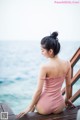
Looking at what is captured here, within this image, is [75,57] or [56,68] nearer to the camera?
[56,68]

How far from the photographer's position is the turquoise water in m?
3.30

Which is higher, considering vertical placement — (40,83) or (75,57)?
(75,57)

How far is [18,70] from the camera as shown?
11.0ft

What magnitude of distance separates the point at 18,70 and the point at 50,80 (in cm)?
58

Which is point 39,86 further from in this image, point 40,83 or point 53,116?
point 53,116

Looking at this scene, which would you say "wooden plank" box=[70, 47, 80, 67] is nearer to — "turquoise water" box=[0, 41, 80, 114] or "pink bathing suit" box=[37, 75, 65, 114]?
"turquoise water" box=[0, 41, 80, 114]

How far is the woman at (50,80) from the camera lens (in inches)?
113

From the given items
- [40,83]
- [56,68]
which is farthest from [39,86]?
[56,68]

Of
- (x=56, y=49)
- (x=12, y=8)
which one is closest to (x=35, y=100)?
(x=56, y=49)

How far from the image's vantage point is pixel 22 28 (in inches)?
131

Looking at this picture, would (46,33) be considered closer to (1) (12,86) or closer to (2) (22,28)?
(2) (22,28)

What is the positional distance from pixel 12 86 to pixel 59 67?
0.81m

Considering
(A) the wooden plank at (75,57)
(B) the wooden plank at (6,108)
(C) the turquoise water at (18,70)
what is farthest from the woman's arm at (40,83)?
(A) the wooden plank at (75,57)

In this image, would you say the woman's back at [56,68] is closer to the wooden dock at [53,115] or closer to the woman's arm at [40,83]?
the woman's arm at [40,83]
